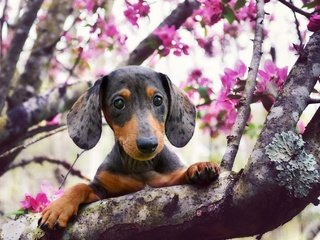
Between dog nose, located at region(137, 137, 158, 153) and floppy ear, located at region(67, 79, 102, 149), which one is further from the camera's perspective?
floppy ear, located at region(67, 79, 102, 149)

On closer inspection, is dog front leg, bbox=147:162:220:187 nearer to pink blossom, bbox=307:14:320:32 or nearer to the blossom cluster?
the blossom cluster

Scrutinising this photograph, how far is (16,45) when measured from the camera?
3570 millimetres

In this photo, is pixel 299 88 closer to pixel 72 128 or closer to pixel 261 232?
pixel 261 232

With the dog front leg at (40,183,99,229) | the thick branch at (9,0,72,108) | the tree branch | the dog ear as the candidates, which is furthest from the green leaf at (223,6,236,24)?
the thick branch at (9,0,72,108)

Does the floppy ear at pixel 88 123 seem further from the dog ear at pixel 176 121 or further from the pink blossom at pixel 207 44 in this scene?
the pink blossom at pixel 207 44

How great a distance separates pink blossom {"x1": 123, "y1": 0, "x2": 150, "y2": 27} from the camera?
11.3 ft

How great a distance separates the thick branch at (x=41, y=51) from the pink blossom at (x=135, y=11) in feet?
2.57

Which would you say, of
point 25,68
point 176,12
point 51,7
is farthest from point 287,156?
point 51,7

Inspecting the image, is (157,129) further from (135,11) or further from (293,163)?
(135,11)

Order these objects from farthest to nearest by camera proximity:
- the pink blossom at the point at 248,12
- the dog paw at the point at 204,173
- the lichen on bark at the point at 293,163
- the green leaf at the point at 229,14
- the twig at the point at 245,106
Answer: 1. the pink blossom at the point at 248,12
2. the green leaf at the point at 229,14
3. the twig at the point at 245,106
4. the dog paw at the point at 204,173
5. the lichen on bark at the point at 293,163

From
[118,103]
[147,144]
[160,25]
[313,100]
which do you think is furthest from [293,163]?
[160,25]

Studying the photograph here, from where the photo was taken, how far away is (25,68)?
161 inches

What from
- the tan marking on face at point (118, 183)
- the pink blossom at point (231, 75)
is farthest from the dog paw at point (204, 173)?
the pink blossom at point (231, 75)

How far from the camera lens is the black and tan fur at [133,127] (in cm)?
202
